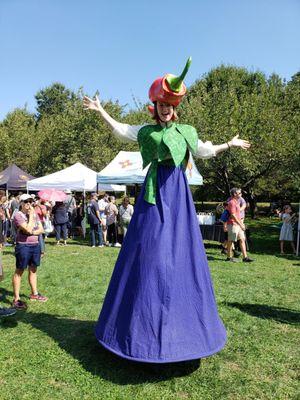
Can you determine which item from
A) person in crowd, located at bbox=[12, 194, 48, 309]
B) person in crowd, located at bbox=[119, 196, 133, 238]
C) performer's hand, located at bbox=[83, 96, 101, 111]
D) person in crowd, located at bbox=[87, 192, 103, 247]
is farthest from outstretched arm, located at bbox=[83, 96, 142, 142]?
person in crowd, located at bbox=[87, 192, 103, 247]

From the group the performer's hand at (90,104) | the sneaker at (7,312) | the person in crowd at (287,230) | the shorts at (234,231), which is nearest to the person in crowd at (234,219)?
the shorts at (234,231)

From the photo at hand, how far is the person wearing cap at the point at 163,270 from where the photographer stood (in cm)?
357

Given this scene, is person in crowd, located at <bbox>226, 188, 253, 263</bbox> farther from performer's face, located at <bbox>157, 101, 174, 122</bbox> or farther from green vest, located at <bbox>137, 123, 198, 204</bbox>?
performer's face, located at <bbox>157, 101, 174, 122</bbox>

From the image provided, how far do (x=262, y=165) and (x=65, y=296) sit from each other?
677 inches

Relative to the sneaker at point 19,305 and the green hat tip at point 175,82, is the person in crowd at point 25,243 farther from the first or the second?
the green hat tip at point 175,82

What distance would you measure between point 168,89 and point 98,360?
275cm

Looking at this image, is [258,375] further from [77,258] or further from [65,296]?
[77,258]

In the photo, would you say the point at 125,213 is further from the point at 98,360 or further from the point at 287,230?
the point at 98,360

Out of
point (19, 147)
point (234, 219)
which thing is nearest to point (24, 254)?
point (234, 219)

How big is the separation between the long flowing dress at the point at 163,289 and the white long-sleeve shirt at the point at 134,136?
0.34m

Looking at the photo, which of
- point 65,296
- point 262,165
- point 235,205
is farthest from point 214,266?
point 262,165

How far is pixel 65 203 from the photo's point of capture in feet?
47.1

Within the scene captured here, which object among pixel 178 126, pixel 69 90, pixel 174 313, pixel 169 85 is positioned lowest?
pixel 174 313

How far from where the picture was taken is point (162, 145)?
12.5ft
